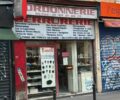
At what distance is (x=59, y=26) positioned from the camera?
1633cm

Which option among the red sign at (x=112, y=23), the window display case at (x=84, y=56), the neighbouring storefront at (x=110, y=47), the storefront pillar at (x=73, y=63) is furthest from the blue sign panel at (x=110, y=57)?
the storefront pillar at (x=73, y=63)

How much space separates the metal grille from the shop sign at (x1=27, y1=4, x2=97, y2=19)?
1573 mm

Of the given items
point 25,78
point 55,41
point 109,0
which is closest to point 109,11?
point 109,0

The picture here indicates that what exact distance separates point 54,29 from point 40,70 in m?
1.75

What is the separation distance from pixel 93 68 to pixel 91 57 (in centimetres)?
50

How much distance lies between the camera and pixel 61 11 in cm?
1612

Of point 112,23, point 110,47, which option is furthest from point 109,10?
point 110,47

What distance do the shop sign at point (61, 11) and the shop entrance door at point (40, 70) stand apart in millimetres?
1398

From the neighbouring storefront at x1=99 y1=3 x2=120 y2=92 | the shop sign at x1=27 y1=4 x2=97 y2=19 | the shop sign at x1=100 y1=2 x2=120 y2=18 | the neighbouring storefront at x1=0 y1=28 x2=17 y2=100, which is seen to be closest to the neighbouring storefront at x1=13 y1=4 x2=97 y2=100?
the shop sign at x1=27 y1=4 x2=97 y2=19

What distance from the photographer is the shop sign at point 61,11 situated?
15234 mm

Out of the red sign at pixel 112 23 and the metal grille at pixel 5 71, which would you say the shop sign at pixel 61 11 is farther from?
the metal grille at pixel 5 71

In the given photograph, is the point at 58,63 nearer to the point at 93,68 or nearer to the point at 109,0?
the point at 93,68

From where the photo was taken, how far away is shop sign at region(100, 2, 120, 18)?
57.5ft

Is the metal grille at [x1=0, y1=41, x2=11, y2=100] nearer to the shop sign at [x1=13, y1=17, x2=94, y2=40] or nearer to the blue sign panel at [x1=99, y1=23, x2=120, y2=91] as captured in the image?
the shop sign at [x1=13, y1=17, x2=94, y2=40]
